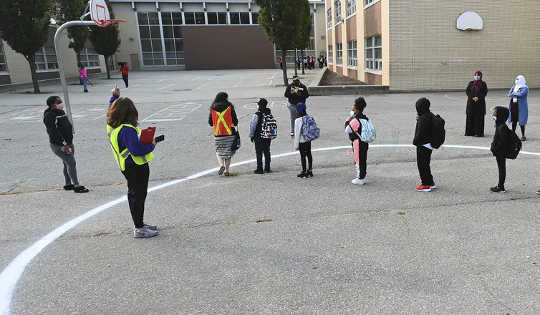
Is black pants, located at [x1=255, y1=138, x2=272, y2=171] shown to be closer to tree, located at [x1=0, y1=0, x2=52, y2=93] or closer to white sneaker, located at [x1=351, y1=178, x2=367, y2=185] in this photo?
white sneaker, located at [x1=351, y1=178, x2=367, y2=185]

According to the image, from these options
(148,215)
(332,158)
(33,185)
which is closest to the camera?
(148,215)

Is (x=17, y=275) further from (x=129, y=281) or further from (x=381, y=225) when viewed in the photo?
(x=381, y=225)

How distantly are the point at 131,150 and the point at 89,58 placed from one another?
49.0 metres

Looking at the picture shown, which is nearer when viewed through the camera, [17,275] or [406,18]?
[17,275]

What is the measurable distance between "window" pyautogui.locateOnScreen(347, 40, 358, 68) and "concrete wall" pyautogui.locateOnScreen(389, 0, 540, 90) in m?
8.68

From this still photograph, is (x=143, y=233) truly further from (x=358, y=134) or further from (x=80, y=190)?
(x=358, y=134)

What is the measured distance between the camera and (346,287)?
3.77 m

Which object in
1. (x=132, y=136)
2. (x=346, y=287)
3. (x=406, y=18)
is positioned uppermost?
(x=406, y=18)

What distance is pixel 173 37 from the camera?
5591 centimetres

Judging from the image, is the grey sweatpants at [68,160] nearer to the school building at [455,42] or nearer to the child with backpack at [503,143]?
the child with backpack at [503,143]

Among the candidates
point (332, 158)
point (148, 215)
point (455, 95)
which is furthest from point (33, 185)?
point (455, 95)

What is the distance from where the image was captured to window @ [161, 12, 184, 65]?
55.3m

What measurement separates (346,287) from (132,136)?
2.89m

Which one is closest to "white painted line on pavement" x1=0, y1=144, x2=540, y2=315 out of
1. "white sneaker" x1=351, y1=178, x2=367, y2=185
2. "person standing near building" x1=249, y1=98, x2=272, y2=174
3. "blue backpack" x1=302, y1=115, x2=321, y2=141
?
"person standing near building" x1=249, y1=98, x2=272, y2=174
